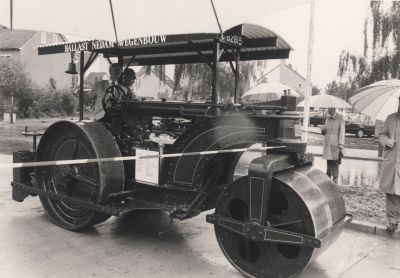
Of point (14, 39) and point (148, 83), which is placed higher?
point (14, 39)

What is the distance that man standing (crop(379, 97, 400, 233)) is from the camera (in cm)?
553

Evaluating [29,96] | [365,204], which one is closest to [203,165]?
[365,204]

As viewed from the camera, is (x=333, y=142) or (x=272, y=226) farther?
(x=333, y=142)

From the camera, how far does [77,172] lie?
5.50 m

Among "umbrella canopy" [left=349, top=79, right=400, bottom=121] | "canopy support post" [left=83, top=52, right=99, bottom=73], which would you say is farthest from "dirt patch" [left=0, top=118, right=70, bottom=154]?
"umbrella canopy" [left=349, top=79, right=400, bottom=121]

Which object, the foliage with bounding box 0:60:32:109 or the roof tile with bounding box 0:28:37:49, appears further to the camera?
the roof tile with bounding box 0:28:37:49

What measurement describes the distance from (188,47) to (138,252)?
2485 mm

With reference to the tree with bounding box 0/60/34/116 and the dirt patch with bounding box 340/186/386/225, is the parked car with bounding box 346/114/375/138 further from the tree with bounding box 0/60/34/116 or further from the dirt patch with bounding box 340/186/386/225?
the tree with bounding box 0/60/34/116

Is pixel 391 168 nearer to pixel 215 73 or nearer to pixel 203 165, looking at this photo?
pixel 203 165

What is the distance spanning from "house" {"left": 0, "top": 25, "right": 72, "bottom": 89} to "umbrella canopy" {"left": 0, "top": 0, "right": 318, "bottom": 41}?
126 ft

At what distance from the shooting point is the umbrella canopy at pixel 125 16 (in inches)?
169

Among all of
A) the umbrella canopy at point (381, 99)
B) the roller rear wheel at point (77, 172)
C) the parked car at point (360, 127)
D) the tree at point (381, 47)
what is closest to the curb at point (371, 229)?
the umbrella canopy at point (381, 99)

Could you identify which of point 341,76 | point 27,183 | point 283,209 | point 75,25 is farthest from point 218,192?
point 341,76

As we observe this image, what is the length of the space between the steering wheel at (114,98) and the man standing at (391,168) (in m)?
3.35
